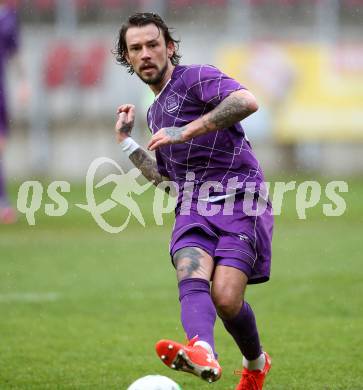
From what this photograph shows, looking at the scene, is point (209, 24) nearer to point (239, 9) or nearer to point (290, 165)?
point (239, 9)

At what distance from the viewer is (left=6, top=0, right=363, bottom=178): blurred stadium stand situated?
21031mm

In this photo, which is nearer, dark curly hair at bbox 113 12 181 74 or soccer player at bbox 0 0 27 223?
dark curly hair at bbox 113 12 181 74

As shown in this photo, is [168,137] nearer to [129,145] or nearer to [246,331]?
[129,145]

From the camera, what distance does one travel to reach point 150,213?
16.1 metres

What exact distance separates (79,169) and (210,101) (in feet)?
61.0

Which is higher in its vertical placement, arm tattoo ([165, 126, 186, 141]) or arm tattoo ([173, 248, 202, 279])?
arm tattoo ([165, 126, 186, 141])

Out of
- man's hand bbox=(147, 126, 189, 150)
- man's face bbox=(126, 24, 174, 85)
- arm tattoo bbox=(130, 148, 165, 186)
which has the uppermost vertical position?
man's face bbox=(126, 24, 174, 85)

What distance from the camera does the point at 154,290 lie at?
31.6 feet

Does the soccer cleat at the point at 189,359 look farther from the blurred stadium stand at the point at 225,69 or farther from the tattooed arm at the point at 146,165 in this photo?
the blurred stadium stand at the point at 225,69

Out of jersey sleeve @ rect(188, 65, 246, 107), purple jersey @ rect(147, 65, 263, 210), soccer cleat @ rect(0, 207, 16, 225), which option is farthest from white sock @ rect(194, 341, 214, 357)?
soccer cleat @ rect(0, 207, 16, 225)

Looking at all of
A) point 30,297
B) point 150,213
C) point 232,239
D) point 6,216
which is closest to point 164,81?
point 232,239

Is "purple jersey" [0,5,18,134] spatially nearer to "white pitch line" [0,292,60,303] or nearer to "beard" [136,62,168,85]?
"white pitch line" [0,292,60,303]

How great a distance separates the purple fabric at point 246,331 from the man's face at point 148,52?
1.35 metres

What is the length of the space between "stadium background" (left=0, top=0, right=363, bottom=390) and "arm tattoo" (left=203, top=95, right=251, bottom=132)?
165 centimetres
